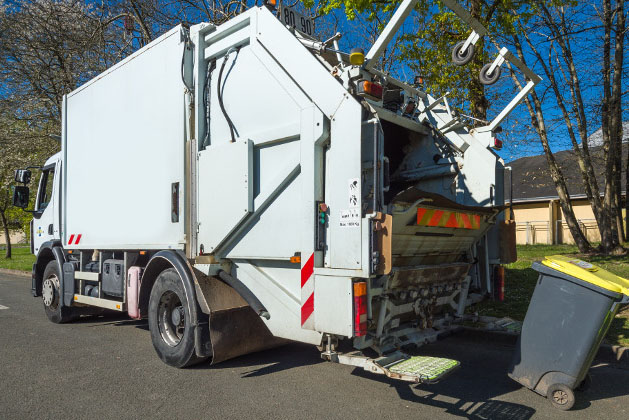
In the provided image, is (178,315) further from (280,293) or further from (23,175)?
(23,175)

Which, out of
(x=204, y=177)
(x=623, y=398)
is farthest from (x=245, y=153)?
(x=623, y=398)

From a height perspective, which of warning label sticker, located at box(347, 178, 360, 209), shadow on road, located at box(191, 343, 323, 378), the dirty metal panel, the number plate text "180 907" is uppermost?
the number plate text "180 907"

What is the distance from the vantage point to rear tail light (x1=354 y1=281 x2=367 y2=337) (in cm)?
335

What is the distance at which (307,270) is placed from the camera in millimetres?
3615

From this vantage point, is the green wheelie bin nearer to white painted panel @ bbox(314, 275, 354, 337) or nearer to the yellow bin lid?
the yellow bin lid

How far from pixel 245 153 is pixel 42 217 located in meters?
5.16

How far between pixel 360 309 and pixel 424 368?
1.97 ft

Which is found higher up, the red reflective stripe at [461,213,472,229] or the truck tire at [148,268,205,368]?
the red reflective stripe at [461,213,472,229]

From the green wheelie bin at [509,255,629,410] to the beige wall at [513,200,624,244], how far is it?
21.4m

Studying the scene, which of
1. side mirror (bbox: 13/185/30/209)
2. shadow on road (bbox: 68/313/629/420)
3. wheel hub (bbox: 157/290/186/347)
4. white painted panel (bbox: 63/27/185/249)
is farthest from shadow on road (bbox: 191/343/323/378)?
side mirror (bbox: 13/185/30/209)

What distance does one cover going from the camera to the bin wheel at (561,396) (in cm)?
353

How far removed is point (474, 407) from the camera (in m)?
3.64

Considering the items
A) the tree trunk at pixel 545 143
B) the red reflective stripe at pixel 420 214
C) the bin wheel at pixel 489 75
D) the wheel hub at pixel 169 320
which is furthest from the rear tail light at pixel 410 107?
the tree trunk at pixel 545 143

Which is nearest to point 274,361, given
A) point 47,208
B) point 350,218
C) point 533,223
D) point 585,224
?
point 350,218
